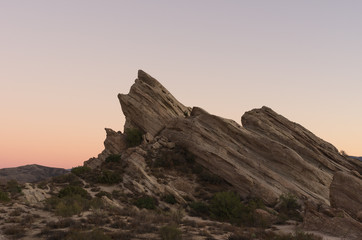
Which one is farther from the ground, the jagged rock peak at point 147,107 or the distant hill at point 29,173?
the jagged rock peak at point 147,107

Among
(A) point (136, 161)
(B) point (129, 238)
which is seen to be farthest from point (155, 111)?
(B) point (129, 238)

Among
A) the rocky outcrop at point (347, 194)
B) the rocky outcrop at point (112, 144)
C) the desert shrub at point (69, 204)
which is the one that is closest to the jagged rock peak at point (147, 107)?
the rocky outcrop at point (112, 144)

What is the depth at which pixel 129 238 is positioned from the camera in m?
15.1

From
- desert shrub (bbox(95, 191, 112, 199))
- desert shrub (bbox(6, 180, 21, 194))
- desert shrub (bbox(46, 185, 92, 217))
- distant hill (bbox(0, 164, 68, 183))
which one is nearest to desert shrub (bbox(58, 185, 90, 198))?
desert shrub (bbox(46, 185, 92, 217))

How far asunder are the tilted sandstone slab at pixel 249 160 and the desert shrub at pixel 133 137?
674 cm

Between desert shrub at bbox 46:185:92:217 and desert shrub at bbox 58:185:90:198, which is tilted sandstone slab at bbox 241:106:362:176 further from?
desert shrub at bbox 46:185:92:217

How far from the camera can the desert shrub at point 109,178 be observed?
3912cm

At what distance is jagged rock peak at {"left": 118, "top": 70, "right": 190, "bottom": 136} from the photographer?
53.3 meters

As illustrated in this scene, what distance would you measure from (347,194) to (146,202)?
819 inches

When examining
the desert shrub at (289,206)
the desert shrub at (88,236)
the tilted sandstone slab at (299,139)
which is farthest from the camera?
the tilted sandstone slab at (299,139)

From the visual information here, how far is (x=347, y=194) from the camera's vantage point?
28906mm

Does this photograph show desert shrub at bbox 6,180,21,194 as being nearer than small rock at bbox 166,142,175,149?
Yes

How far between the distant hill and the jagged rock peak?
79991 millimetres

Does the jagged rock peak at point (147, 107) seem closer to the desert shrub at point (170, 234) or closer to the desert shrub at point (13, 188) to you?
the desert shrub at point (13, 188)
